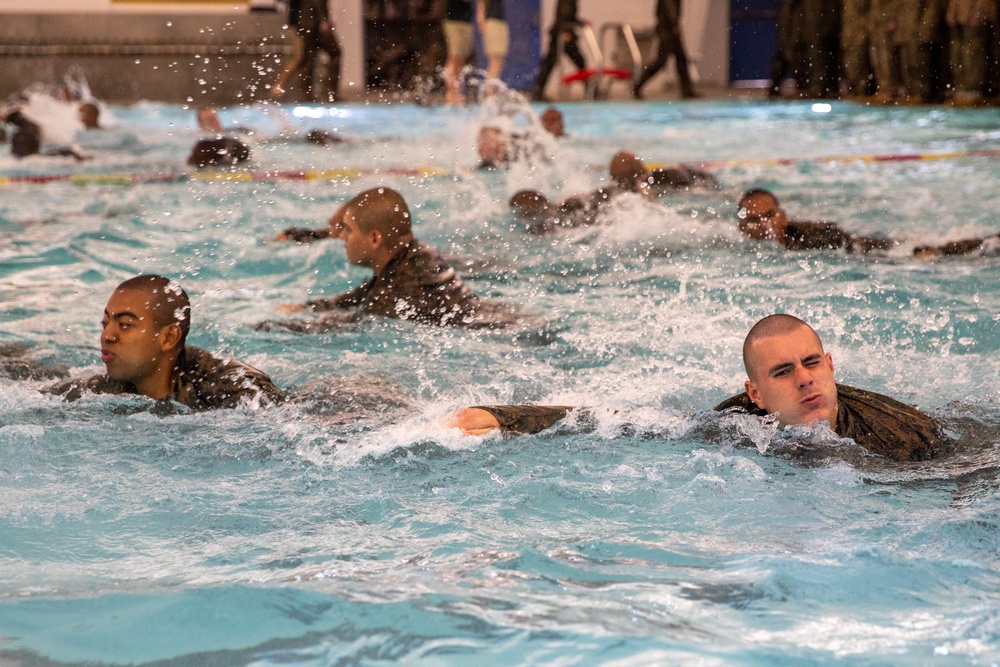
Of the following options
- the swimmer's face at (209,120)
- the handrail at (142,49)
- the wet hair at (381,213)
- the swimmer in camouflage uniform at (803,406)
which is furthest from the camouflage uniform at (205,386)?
the handrail at (142,49)

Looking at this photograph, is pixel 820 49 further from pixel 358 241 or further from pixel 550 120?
pixel 358 241

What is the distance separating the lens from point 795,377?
379 centimetres

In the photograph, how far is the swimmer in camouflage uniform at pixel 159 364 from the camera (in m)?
4.30

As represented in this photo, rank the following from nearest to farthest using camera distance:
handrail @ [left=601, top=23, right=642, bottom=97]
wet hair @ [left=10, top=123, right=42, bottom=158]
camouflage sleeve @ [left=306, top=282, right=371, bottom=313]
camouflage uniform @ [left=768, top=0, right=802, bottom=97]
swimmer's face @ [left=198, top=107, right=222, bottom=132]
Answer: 1. camouflage sleeve @ [left=306, top=282, right=371, bottom=313]
2. wet hair @ [left=10, top=123, right=42, bottom=158]
3. swimmer's face @ [left=198, top=107, right=222, bottom=132]
4. camouflage uniform @ [left=768, top=0, right=802, bottom=97]
5. handrail @ [left=601, top=23, right=642, bottom=97]

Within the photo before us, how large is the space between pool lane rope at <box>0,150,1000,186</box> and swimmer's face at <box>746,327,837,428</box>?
7639 millimetres

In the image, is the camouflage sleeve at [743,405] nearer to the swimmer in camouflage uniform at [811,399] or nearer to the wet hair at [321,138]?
the swimmer in camouflage uniform at [811,399]

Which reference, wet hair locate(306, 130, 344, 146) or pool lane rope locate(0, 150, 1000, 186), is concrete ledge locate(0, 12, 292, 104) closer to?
wet hair locate(306, 130, 344, 146)

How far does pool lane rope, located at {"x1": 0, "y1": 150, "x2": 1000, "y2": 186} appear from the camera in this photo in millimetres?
11094

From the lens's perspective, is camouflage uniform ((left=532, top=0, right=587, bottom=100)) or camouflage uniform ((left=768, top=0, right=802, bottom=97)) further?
camouflage uniform ((left=768, top=0, right=802, bottom=97))

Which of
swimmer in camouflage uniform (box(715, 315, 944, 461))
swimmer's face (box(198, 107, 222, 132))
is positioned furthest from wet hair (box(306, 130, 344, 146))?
swimmer in camouflage uniform (box(715, 315, 944, 461))

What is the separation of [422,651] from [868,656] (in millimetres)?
1012

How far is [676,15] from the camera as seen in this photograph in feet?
60.1

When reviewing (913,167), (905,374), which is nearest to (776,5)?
(913,167)

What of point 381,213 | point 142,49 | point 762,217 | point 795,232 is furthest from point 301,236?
point 142,49
